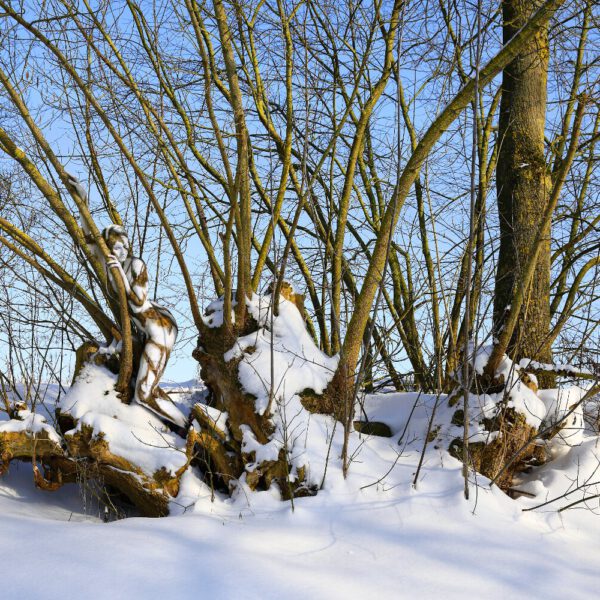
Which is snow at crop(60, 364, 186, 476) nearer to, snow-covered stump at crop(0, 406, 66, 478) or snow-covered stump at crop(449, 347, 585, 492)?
snow-covered stump at crop(0, 406, 66, 478)

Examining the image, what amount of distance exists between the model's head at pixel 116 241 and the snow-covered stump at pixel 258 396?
2.69 feet

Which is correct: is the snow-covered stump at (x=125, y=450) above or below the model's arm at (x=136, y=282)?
below

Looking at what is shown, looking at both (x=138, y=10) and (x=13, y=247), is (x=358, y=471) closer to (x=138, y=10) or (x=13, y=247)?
(x=13, y=247)

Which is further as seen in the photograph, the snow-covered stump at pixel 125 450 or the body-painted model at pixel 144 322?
the body-painted model at pixel 144 322

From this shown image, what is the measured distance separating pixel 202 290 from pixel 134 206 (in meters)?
1.27

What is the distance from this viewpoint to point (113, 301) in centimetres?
543

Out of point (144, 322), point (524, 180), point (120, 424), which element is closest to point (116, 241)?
point (144, 322)

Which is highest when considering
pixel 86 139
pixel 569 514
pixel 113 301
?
pixel 86 139

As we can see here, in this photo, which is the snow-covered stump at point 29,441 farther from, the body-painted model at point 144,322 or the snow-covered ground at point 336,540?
the body-painted model at point 144,322

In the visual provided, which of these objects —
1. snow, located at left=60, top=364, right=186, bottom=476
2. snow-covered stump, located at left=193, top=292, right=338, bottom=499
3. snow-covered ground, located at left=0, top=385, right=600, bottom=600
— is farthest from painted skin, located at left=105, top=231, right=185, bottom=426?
snow-covered ground, located at left=0, top=385, right=600, bottom=600

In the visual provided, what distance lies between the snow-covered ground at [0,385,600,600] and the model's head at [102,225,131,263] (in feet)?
5.93

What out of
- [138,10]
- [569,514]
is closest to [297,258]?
[138,10]

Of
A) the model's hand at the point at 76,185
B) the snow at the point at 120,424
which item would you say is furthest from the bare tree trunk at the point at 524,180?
the model's hand at the point at 76,185

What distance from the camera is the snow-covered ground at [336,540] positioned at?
135 inches
